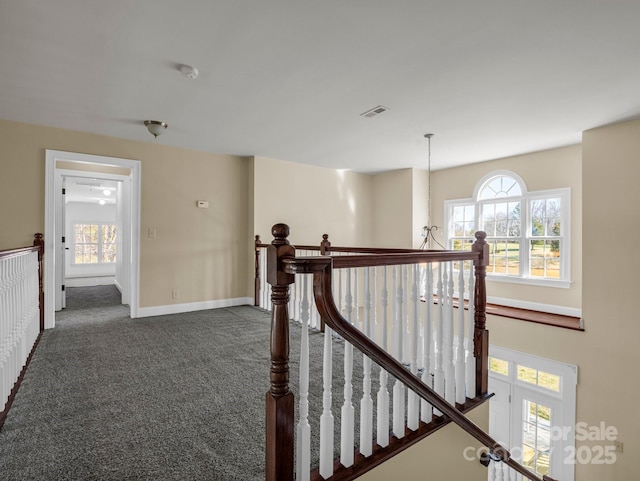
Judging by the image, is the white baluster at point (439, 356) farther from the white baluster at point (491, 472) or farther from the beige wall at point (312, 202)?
the beige wall at point (312, 202)

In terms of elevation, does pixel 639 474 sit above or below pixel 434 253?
below

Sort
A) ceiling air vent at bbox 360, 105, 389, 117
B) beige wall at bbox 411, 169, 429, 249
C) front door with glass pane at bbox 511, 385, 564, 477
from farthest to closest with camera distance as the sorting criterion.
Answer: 1. beige wall at bbox 411, 169, 429, 249
2. front door with glass pane at bbox 511, 385, 564, 477
3. ceiling air vent at bbox 360, 105, 389, 117

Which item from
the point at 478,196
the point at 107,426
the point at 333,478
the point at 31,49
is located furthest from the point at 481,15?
the point at 478,196

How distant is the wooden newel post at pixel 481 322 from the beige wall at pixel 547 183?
125 inches

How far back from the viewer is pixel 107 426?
73.3 inches

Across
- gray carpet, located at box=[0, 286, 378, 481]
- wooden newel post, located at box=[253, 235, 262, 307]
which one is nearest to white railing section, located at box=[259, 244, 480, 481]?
gray carpet, located at box=[0, 286, 378, 481]

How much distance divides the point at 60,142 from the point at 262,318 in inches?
127

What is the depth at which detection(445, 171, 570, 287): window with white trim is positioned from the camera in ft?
15.6

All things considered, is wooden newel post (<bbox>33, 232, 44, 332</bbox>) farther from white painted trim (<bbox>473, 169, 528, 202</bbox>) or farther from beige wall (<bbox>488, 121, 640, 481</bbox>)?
white painted trim (<bbox>473, 169, 528, 202</bbox>)

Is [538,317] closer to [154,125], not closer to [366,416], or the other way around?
[366,416]

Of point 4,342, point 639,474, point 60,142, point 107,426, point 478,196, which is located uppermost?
point 60,142

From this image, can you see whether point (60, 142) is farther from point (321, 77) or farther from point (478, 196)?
point (478, 196)

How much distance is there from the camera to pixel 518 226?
525 cm

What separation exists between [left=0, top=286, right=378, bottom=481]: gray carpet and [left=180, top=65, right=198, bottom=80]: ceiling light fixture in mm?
2352
